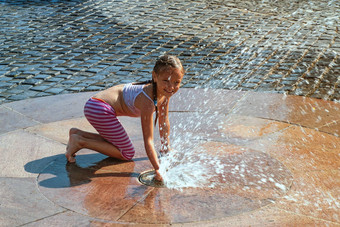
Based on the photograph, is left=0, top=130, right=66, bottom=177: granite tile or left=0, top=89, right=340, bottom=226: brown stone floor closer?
left=0, top=89, right=340, bottom=226: brown stone floor

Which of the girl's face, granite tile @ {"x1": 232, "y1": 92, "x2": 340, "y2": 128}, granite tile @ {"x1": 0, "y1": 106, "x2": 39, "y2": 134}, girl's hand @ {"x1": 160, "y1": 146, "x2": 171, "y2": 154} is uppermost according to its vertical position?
the girl's face

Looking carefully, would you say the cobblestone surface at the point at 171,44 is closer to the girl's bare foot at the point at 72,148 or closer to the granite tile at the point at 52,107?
the granite tile at the point at 52,107

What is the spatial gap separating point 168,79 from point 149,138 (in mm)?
505

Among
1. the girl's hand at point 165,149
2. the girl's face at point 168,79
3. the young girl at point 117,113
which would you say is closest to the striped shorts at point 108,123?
the young girl at point 117,113

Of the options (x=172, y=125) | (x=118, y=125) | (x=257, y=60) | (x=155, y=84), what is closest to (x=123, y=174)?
(x=118, y=125)

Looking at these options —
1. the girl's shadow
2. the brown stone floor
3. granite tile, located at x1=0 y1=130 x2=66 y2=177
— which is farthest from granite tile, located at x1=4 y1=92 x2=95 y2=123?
the girl's shadow

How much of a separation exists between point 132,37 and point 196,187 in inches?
223

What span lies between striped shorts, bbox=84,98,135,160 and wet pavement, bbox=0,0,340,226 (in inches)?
6.6

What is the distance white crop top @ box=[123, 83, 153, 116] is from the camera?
409 centimetres

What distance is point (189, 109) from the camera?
5582 millimetres

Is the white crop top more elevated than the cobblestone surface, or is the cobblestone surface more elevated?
the white crop top

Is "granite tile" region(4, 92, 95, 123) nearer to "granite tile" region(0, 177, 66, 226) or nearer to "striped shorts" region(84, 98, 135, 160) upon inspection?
"striped shorts" region(84, 98, 135, 160)

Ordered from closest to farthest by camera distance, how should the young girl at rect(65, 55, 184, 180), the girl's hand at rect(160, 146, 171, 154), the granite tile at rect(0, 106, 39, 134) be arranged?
the young girl at rect(65, 55, 184, 180) → the girl's hand at rect(160, 146, 171, 154) → the granite tile at rect(0, 106, 39, 134)

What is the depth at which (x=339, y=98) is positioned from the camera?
602 cm
